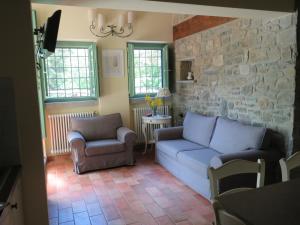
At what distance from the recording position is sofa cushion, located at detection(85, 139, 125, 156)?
399cm

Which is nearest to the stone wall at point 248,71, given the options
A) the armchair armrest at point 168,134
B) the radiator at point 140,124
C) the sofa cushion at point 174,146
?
the armchair armrest at point 168,134

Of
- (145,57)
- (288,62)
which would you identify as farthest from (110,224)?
(145,57)

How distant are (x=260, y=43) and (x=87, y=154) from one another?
287 centimetres

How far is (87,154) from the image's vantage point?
397 cm

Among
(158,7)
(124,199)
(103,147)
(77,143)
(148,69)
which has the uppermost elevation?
(158,7)

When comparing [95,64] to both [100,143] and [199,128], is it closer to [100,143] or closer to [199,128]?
[100,143]

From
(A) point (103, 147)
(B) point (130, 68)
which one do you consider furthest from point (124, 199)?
(B) point (130, 68)

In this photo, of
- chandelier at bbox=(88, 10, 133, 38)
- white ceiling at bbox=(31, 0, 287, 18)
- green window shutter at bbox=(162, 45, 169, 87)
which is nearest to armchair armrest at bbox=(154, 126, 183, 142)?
green window shutter at bbox=(162, 45, 169, 87)

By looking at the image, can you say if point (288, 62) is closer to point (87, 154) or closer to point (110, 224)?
point (110, 224)

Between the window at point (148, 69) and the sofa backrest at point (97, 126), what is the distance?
78 centimetres

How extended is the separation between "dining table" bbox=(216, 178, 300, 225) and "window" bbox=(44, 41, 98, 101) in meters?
3.80

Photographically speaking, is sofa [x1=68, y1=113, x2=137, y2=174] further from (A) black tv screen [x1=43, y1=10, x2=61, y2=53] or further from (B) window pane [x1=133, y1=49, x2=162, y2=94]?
(A) black tv screen [x1=43, y1=10, x2=61, y2=53]

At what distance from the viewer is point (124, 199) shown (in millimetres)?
3135

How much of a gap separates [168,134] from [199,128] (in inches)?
22.2
